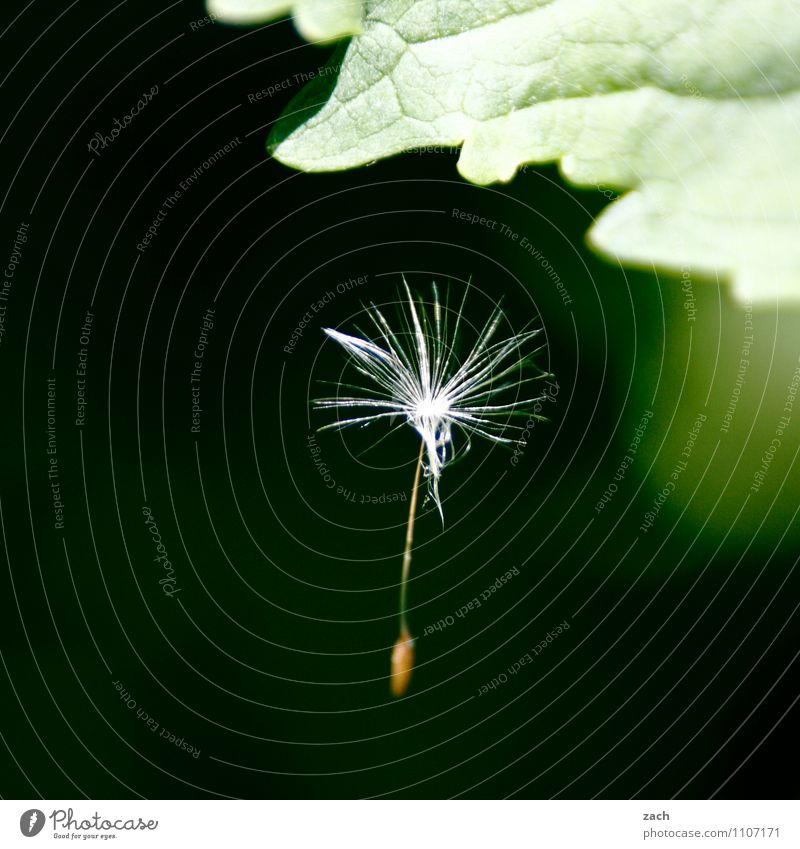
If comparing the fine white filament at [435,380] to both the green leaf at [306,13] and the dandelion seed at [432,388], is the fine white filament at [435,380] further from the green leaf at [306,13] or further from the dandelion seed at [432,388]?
the green leaf at [306,13]

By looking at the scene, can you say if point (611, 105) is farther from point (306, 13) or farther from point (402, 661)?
point (402, 661)

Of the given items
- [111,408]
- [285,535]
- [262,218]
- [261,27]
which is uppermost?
[261,27]

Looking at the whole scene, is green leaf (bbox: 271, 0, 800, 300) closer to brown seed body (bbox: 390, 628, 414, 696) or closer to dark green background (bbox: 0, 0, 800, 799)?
dark green background (bbox: 0, 0, 800, 799)

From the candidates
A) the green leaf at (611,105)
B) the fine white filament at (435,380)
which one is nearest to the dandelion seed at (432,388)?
the fine white filament at (435,380)

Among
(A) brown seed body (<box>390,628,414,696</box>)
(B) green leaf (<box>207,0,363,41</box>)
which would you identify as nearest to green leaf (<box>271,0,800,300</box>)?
(B) green leaf (<box>207,0,363,41</box>)

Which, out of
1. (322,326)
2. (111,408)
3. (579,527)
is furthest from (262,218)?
(579,527)

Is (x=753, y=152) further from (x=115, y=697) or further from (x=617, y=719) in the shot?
(x=115, y=697)

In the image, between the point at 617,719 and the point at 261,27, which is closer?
the point at 261,27
